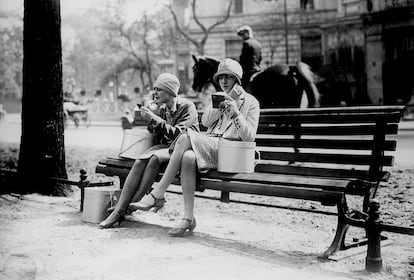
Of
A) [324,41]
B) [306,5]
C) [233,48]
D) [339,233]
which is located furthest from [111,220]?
[233,48]

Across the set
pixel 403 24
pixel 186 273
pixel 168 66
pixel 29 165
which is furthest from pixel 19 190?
pixel 168 66

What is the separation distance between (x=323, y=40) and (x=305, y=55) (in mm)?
1272

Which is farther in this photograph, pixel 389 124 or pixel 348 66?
pixel 348 66

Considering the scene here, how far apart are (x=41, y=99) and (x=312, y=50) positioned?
76.1 feet

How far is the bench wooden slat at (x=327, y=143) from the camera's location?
4270 millimetres

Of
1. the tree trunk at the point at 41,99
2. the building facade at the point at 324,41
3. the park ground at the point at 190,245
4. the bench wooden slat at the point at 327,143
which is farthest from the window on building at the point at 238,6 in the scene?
the bench wooden slat at the point at 327,143

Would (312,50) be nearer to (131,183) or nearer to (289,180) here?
(131,183)

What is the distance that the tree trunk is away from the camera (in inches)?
236

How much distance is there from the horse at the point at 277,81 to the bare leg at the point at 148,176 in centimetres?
784

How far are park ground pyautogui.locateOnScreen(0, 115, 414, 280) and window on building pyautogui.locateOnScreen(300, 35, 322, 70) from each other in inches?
864

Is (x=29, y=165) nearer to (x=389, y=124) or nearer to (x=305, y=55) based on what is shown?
(x=389, y=124)

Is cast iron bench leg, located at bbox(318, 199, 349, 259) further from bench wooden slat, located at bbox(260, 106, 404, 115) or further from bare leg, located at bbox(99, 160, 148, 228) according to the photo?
bare leg, located at bbox(99, 160, 148, 228)

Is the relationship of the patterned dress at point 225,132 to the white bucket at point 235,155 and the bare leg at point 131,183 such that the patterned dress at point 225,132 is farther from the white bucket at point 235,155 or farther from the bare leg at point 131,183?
the bare leg at point 131,183

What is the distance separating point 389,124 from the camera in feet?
14.0
